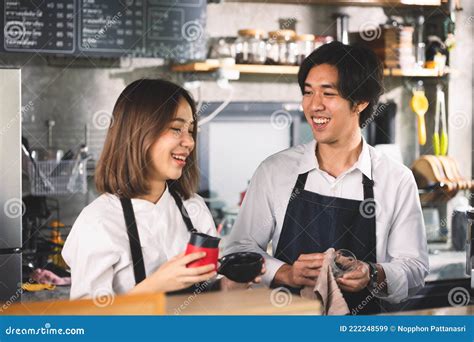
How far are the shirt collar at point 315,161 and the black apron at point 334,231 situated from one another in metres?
0.02

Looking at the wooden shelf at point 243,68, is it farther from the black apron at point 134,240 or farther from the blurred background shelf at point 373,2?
the black apron at point 134,240

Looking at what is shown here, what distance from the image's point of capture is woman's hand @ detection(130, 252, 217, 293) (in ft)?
5.05

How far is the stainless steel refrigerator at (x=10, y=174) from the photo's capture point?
219cm

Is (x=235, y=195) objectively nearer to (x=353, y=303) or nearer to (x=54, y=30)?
(x=54, y=30)

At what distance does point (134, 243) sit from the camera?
1657 mm

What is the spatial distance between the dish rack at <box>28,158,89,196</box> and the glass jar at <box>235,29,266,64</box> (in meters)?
0.76

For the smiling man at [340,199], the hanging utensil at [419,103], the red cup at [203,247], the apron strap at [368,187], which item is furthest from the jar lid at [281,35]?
the red cup at [203,247]

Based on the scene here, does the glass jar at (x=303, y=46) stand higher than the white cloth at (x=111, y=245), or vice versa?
the glass jar at (x=303, y=46)

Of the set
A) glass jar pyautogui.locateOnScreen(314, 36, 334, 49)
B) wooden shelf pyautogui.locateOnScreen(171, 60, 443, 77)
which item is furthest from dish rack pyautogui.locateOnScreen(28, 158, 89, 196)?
glass jar pyautogui.locateOnScreen(314, 36, 334, 49)

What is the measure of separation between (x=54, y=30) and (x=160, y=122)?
1.48 m

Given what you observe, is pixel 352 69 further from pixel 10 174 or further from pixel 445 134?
pixel 445 134

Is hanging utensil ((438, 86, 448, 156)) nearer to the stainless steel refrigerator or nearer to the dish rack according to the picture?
the dish rack

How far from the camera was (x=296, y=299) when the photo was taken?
64.2 inches

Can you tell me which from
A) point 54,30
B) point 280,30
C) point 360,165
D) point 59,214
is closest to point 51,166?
point 59,214
